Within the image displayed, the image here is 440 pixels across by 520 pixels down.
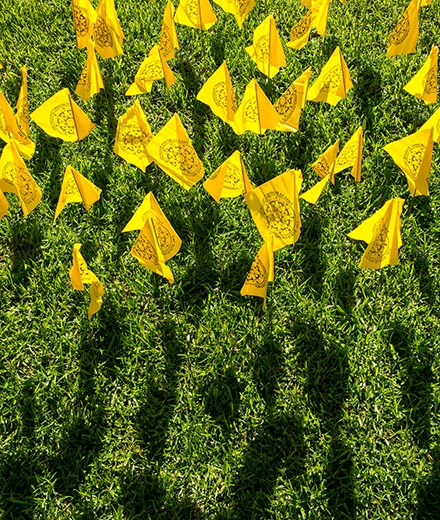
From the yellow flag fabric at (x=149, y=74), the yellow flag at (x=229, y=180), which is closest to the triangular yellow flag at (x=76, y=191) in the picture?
the yellow flag at (x=229, y=180)

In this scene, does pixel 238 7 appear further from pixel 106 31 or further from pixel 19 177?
pixel 19 177

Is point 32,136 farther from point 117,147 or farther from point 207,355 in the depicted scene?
point 207,355

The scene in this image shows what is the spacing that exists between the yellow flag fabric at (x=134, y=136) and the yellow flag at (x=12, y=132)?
0.45 meters

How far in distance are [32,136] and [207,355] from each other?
53.9 inches

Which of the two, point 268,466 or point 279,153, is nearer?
point 268,466

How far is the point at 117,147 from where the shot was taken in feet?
7.86

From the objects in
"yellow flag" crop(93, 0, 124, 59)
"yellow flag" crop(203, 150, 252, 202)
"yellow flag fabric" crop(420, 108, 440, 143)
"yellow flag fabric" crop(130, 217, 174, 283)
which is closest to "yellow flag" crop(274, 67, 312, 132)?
"yellow flag" crop(203, 150, 252, 202)

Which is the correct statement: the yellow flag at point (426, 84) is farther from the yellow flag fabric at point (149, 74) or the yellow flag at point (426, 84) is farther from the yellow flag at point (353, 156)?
the yellow flag fabric at point (149, 74)

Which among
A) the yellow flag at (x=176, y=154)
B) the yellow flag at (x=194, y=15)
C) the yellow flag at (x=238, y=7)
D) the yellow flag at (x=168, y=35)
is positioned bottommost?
the yellow flag at (x=176, y=154)

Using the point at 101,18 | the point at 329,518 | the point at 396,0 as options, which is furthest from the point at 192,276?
the point at 396,0

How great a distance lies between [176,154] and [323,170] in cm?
61

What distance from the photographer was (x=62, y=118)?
2473 millimetres

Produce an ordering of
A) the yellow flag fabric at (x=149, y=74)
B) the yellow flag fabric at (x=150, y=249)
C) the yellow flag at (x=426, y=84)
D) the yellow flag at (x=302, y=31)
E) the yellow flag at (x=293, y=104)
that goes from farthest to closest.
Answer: the yellow flag at (x=302, y=31)
the yellow flag fabric at (x=149, y=74)
the yellow flag at (x=426, y=84)
the yellow flag at (x=293, y=104)
the yellow flag fabric at (x=150, y=249)

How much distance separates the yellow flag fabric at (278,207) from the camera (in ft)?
6.69
